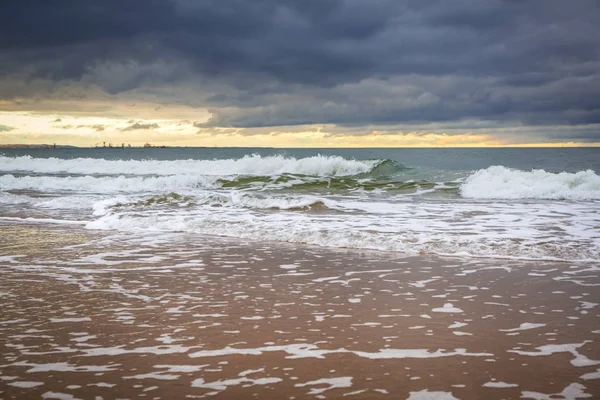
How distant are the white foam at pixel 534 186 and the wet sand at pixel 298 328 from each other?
11696 mm

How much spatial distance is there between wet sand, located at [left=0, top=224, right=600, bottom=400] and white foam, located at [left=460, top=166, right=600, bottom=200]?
38.4 ft

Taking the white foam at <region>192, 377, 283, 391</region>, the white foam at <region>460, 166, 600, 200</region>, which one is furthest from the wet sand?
the white foam at <region>460, 166, 600, 200</region>

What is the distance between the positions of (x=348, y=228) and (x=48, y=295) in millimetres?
6075

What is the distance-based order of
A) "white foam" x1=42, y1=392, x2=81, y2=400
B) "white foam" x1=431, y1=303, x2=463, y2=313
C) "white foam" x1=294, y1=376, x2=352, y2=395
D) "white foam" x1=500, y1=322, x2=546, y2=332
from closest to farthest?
"white foam" x1=42, y1=392, x2=81, y2=400 < "white foam" x1=294, y1=376, x2=352, y2=395 < "white foam" x1=500, y1=322, x2=546, y2=332 < "white foam" x1=431, y1=303, x2=463, y2=313

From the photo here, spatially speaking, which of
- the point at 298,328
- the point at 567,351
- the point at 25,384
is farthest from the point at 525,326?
the point at 25,384

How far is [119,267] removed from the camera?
23.9 feet

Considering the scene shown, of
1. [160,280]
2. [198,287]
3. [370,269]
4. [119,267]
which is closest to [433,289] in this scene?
[370,269]

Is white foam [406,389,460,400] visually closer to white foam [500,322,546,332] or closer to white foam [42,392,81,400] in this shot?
white foam [500,322,546,332]

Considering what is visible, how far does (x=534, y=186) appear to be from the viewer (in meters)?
19.1

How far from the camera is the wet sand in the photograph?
3389 millimetres

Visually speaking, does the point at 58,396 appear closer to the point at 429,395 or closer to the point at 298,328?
the point at 298,328

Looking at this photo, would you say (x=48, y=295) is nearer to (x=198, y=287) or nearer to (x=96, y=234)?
(x=198, y=287)

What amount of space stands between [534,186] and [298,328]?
54.8 feet

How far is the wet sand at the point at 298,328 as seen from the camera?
3.39m
